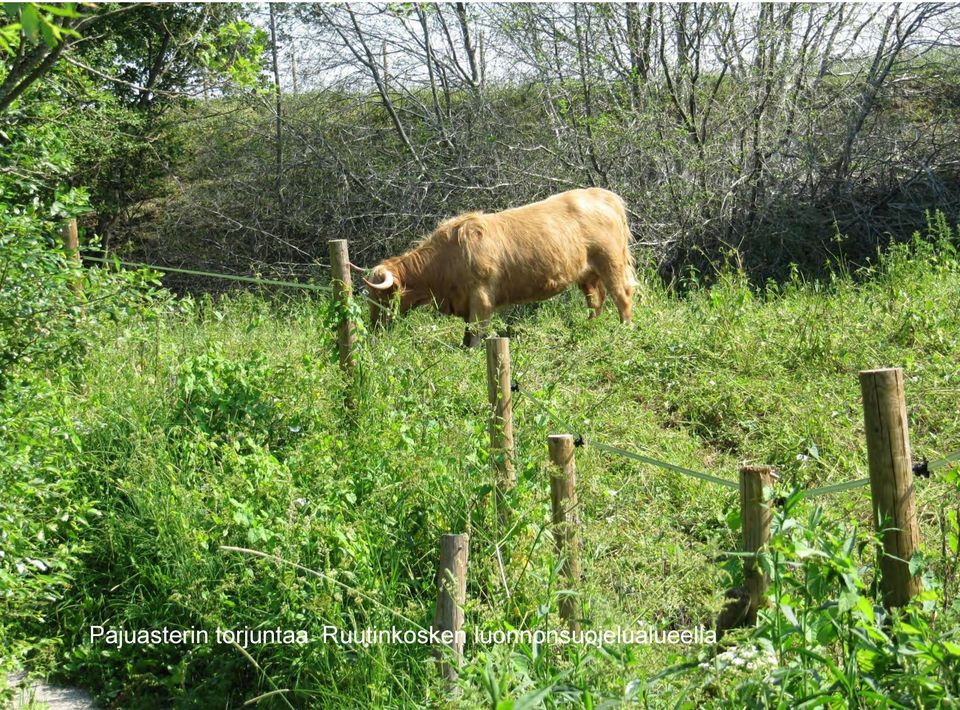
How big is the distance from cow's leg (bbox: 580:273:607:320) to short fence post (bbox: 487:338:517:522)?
6.36 metres

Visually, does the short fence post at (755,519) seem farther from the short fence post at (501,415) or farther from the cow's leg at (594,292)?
the cow's leg at (594,292)

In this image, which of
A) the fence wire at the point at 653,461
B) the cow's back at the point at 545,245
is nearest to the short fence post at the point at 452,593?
the fence wire at the point at 653,461

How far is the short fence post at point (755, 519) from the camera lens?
125 inches

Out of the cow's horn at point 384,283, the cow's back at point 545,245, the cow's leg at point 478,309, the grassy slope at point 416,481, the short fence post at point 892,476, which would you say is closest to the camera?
the short fence post at point 892,476

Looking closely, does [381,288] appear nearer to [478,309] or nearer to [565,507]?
[478,309]

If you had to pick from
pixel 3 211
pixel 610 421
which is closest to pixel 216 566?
pixel 3 211

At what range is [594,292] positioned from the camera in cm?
1084

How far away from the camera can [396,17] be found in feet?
44.1

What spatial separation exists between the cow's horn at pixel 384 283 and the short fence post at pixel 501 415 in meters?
4.48

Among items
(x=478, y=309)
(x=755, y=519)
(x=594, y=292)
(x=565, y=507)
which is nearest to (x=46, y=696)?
(x=565, y=507)

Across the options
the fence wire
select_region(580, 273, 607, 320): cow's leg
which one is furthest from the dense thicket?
the fence wire

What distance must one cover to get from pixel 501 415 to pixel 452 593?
1.27 meters

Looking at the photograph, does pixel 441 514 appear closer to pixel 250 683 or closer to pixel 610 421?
pixel 250 683

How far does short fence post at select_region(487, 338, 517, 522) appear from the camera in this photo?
4359mm
